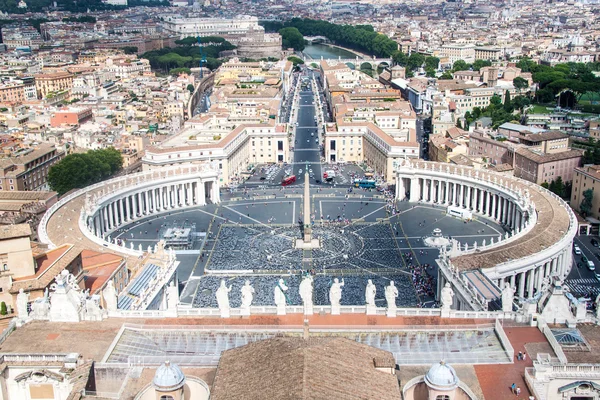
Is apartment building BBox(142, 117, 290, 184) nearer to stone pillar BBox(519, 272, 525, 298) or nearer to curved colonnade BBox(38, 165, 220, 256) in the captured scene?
curved colonnade BBox(38, 165, 220, 256)

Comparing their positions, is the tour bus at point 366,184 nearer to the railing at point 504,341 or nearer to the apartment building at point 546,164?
the apartment building at point 546,164

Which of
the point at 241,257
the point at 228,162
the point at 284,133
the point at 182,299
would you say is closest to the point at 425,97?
the point at 284,133

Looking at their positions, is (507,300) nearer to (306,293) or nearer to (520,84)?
(306,293)

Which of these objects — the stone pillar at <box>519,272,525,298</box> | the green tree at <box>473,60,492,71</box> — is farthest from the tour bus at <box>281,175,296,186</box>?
the green tree at <box>473,60,492,71</box>

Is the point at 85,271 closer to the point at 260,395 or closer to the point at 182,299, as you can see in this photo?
the point at 182,299

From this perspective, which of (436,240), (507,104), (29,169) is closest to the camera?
(436,240)

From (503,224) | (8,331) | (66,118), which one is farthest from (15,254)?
(66,118)
